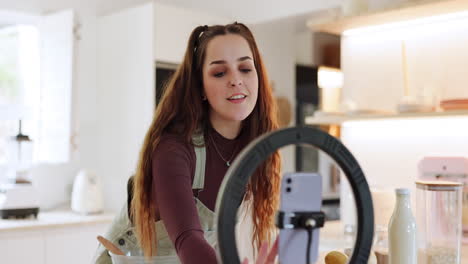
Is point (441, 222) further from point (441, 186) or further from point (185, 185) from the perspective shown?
point (185, 185)

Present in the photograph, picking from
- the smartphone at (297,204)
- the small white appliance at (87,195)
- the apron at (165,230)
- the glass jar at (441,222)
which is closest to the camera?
the smartphone at (297,204)

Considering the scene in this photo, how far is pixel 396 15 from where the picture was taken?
2455 millimetres

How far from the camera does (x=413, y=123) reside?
2549 mm

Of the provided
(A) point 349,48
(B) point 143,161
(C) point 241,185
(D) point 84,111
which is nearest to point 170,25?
(D) point 84,111

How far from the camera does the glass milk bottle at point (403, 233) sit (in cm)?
119

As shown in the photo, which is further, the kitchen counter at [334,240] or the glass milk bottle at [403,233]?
the kitchen counter at [334,240]

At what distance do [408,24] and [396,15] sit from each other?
16cm

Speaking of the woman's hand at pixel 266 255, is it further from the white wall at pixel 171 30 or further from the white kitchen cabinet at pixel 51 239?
the white wall at pixel 171 30

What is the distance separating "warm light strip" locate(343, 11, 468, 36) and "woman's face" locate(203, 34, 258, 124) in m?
1.60

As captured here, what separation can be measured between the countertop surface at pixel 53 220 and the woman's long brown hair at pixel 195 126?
1693 millimetres

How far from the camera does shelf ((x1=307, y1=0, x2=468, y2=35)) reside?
2.26 m

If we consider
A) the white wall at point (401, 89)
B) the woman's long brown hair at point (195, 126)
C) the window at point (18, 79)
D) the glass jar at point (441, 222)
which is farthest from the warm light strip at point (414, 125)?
the window at point (18, 79)

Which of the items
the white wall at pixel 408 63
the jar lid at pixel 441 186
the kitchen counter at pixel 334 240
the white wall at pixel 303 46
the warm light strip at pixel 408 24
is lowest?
the kitchen counter at pixel 334 240

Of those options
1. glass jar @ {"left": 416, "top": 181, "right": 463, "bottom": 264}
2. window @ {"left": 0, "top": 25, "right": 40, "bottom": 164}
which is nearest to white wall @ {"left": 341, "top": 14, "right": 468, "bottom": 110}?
glass jar @ {"left": 416, "top": 181, "right": 463, "bottom": 264}
